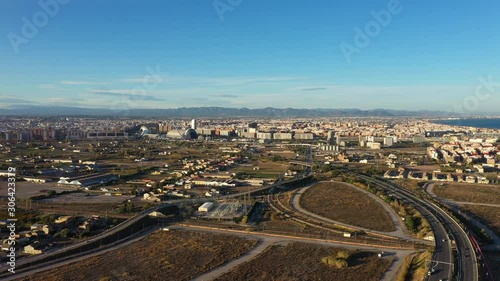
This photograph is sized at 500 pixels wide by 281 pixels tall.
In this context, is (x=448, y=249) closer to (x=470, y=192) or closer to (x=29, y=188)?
(x=470, y=192)

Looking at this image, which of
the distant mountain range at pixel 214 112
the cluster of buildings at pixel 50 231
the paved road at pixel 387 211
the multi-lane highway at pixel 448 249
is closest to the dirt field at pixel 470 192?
the multi-lane highway at pixel 448 249

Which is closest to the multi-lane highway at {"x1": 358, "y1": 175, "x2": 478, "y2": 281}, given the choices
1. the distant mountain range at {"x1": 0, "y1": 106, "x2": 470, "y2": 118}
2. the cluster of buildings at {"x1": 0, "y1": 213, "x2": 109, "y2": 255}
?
the cluster of buildings at {"x1": 0, "y1": 213, "x2": 109, "y2": 255}

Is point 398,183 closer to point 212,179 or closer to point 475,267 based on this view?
point 212,179

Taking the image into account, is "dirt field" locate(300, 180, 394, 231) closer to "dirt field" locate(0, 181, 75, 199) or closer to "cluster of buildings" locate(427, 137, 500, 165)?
"dirt field" locate(0, 181, 75, 199)


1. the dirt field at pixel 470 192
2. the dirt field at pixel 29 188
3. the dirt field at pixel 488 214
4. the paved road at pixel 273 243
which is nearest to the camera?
the paved road at pixel 273 243

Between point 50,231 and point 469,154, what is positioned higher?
point 469,154

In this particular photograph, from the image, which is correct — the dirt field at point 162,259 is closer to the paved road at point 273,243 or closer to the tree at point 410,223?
the paved road at point 273,243

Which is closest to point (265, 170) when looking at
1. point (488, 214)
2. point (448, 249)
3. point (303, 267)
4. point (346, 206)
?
point (346, 206)

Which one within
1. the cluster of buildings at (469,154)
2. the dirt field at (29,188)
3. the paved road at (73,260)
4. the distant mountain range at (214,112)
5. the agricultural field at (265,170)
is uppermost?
the distant mountain range at (214,112)
